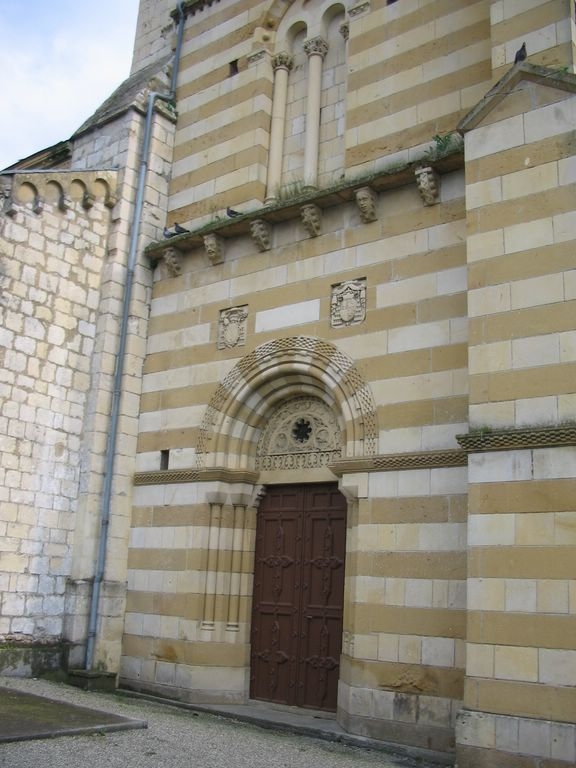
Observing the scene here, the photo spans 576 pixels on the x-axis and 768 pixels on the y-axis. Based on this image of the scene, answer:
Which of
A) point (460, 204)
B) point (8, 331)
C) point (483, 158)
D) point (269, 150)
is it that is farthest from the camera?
point (269, 150)

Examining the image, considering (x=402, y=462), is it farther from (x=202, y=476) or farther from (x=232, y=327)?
(x=232, y=327)

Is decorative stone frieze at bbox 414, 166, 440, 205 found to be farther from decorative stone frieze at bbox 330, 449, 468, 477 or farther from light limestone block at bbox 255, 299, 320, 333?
decorative stone frieze at bbox 330, 449, 468, 477

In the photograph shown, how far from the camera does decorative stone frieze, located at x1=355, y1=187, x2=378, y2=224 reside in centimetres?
1041

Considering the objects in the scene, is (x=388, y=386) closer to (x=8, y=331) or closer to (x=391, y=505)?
(x=391, y=505)

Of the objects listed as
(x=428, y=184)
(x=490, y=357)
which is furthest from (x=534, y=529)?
(x=428, y=184)

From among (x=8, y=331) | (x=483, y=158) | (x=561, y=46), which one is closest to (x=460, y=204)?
(x=483, y=158)

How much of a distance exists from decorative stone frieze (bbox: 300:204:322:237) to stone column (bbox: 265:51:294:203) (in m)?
1.17

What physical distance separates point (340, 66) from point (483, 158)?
4.04m

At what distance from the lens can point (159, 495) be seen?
11.8 meters

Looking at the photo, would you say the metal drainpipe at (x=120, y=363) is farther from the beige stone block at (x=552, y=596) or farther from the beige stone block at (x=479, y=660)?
the beige stone block at (x=552, y=596)

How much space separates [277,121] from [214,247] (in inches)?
86.7

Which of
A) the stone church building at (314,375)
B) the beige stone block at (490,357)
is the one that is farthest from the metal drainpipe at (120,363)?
the beige stone block at (490,357)

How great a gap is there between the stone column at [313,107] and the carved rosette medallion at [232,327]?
78.2 inches

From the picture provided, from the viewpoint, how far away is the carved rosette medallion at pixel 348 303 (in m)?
10.4
